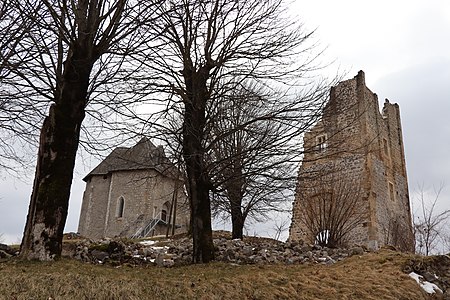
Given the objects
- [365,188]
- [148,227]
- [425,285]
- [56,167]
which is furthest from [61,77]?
[148,227]

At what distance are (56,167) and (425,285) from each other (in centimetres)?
608

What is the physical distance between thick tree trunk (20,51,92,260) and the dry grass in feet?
1.34

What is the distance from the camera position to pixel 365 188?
19703 mm

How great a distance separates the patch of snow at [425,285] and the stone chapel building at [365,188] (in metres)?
5.04

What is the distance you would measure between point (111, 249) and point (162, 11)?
4.62 m

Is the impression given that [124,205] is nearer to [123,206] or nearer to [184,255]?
[123,206]

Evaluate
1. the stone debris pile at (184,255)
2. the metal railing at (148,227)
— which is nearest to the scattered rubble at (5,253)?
the stone debris pile at (184,255)

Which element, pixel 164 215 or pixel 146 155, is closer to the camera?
pixel 146 155

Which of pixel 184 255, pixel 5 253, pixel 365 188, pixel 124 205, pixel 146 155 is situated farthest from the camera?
pixel 124 205

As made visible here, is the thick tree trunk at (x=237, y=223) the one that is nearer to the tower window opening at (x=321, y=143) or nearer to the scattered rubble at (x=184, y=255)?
the scattered rubble at (x=184, y=255)

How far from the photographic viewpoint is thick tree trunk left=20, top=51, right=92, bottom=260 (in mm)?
6645

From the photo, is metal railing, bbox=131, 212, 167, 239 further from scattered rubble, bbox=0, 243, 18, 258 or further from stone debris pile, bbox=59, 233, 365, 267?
scattered rubble, bbox=0, 243, 18, 258

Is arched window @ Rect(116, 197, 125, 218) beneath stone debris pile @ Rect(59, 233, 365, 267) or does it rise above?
above

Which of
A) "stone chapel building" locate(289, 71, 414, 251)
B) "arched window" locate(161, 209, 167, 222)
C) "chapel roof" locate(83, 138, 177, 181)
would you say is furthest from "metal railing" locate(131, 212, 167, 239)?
"chapel roof" locate(83, 138, 177, 181)
